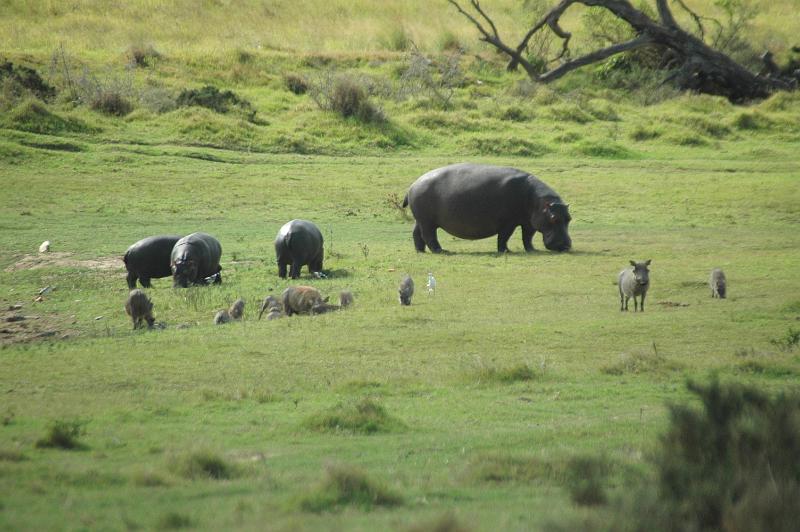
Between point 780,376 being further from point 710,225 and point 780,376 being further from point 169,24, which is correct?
point 169,24

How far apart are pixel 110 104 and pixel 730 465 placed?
32260mm

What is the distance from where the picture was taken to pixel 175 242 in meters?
18.9

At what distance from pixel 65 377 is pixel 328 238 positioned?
12414 millimetres

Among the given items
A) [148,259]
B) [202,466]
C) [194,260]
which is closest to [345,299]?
[194,260]

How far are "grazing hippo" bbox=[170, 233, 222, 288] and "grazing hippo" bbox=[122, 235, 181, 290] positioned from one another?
252mm

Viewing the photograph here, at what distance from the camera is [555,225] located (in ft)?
69.2

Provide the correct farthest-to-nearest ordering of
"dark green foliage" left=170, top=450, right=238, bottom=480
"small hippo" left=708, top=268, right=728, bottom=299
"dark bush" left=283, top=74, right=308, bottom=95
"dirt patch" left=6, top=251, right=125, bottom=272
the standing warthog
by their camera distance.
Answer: "dark bush" left=283, top=74, right=308, bottom=95 → "dirt patch" left=6, top=251, right=125, bottom=272 → "small hippo" left=708, top=268, right=728, bottom=299 → the standing warthog → "dark green foliage" left=170, top=450, right=238, bottom=480

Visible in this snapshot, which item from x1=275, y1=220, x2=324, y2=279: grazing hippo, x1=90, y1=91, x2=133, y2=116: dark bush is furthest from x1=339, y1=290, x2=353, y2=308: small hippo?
x1=90, y1=91, x2=133, y2=116: dark bush

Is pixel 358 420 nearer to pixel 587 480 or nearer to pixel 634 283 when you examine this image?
pixel 587 480

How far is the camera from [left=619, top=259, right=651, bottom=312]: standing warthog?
1498 centimetres

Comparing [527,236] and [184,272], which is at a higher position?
[527,236]

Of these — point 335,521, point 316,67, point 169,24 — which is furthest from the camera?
point 169,24

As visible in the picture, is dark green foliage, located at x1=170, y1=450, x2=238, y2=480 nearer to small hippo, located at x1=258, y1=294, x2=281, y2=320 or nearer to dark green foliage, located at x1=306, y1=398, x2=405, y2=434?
dark green foliage, located at x1=306, y1=398, x2=405, y2=434

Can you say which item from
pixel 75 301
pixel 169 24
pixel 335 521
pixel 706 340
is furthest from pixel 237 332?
pixel 169 24
